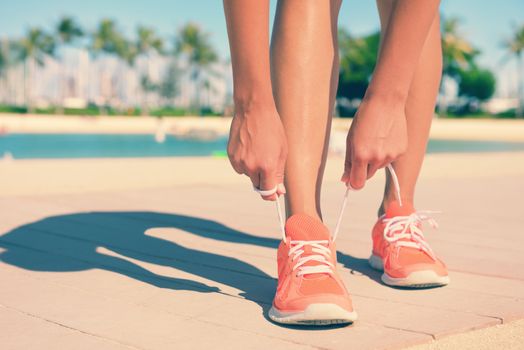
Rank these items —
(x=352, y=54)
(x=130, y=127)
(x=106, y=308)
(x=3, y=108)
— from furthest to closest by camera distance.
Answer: (x=352, y=54) < (x=3, y=108) < (x=130, y=127) < (x=106, y=308)

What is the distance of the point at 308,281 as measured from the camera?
1.48 m

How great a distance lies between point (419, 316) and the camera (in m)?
1.47

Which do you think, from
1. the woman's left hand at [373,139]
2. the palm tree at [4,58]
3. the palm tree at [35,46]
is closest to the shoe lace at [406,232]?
the woman's left hand at [373,139]

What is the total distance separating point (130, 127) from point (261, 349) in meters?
50.7

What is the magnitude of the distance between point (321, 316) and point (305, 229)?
23cm

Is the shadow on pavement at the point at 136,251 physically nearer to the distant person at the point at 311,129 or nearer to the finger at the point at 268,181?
the distant person at the point at 311,129

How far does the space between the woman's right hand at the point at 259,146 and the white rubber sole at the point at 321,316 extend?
0.82 ft

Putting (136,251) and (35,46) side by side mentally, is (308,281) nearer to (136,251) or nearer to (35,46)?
(136,251)

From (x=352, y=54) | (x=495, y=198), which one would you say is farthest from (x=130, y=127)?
(x=495, y=198)

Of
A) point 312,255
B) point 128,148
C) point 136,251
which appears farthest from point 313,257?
point 128,148

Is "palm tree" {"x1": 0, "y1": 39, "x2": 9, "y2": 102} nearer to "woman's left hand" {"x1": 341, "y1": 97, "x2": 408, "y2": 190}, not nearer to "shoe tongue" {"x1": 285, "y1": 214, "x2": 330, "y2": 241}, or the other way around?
"shoe tongue" {"x1": 285, "y1": 214, "x2": 330, "y2": 241}

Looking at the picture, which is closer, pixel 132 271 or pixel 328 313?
pixel 328 313

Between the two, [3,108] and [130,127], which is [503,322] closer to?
[130,127]

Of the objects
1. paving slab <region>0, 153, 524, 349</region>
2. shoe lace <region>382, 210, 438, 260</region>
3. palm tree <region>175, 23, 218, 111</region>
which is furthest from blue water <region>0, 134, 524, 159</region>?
palm tree <region>175, 23, 218, 111</region>
